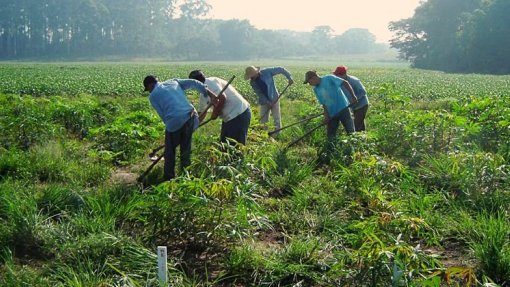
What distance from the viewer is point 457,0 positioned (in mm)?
63812

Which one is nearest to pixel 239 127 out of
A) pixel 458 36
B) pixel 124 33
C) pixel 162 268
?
pixel 162 268

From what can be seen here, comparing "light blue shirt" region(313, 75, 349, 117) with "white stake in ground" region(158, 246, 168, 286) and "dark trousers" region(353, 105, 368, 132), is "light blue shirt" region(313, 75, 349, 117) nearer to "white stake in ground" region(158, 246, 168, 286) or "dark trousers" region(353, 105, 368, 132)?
"dark trousers" region(353, 105, 368, 132)

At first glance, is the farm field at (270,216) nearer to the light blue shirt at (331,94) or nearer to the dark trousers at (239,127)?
the dark trousers at (239,127)

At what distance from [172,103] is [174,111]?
0.30 feet

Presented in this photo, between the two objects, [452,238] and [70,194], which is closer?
[452,238]

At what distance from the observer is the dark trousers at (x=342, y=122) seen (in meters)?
6.84

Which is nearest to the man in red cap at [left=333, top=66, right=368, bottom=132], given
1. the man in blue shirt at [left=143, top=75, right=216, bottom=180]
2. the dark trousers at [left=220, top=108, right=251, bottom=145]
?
the dark trousers at [left=220, top=108, right=251, bottom=145]

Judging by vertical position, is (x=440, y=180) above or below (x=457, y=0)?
below

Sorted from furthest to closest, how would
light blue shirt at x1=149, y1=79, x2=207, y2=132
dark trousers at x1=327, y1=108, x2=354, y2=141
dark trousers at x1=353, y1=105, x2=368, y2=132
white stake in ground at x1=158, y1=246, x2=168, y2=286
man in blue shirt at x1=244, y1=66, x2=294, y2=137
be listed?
man in blue shirt at x1=244, y1=66, x2=294, y2=137 < dark trousers at x1=353, y1=105, x2=368, y2=132 < dark trousers at x1=327, y1=108, x2=354, y2=141 < light blue shirt at x1=149, y1=79, x2=207, y2=132 < white stake in ground at x1=158, y1=246, x2=168, y2=286

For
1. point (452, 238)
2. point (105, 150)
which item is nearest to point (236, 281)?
point (452, 238)

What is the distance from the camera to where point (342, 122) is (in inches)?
274

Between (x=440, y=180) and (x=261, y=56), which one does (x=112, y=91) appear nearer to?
(x=440, y=180)

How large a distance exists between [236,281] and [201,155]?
1.29 m

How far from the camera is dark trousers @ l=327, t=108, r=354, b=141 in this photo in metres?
6.84
